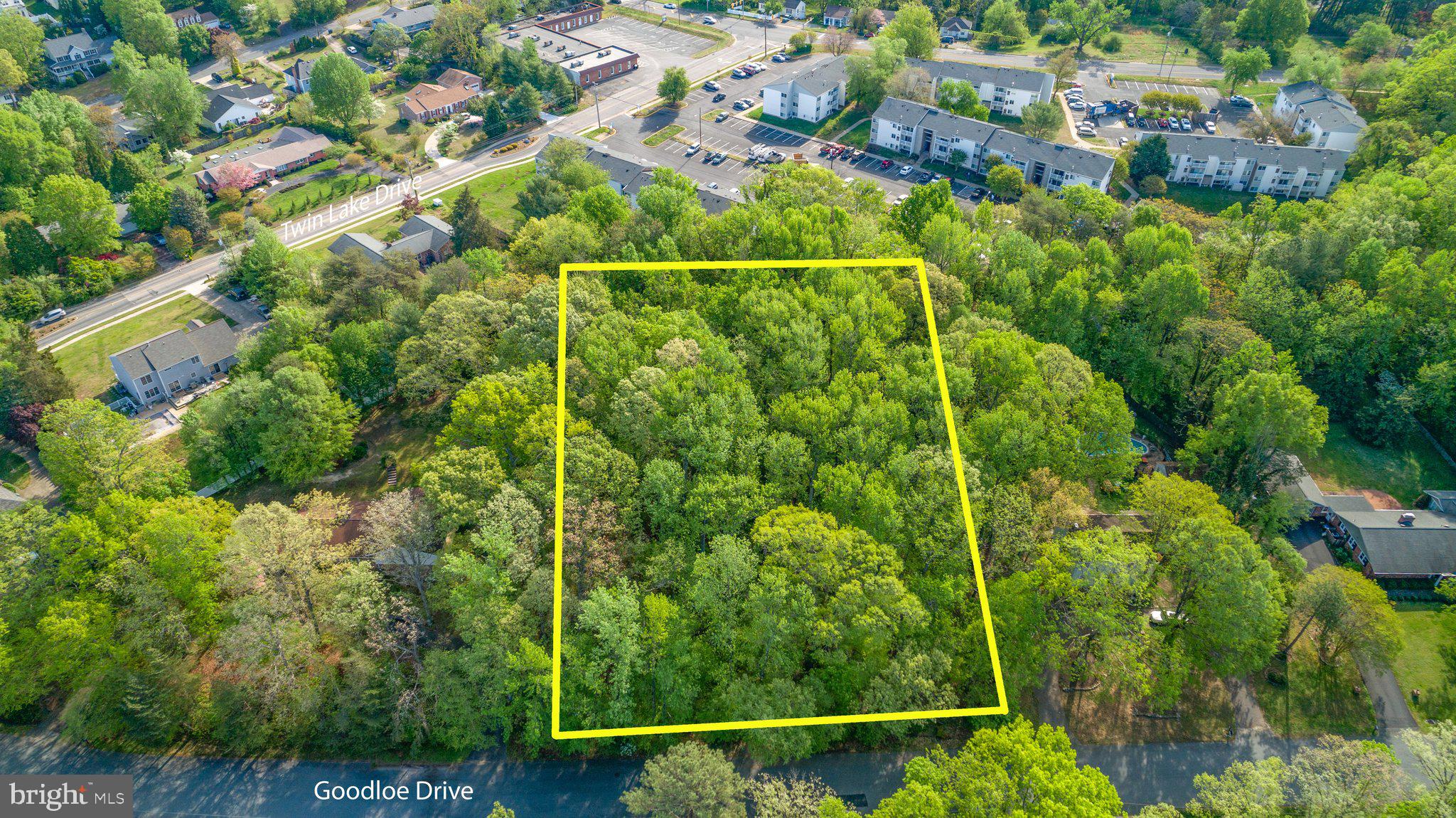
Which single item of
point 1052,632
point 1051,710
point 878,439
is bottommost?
point 1051,710

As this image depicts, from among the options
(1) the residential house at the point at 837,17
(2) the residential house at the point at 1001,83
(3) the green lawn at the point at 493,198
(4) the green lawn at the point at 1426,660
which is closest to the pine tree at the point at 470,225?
(3) the green lawn at the point at 493,198

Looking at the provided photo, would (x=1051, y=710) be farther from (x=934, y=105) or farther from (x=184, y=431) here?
(x=934, y=105)

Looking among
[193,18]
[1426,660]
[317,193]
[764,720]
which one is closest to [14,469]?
[317,193]

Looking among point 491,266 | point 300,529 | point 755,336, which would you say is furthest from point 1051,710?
point 491,266

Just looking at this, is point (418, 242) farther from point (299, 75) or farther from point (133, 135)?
point (299, 75)

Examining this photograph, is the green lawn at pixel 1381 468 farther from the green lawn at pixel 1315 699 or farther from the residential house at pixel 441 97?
the residential house at pixel 441 97

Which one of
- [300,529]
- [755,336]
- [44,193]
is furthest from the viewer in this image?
[44,193]

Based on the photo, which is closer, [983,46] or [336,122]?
[336,122]

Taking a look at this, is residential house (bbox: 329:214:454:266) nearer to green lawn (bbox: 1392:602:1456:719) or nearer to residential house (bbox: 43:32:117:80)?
residential house (bbox: 43:32:117:80)
